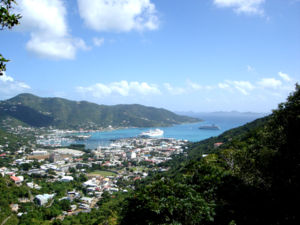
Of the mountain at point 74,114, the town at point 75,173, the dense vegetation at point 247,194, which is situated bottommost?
the town at point 75,173

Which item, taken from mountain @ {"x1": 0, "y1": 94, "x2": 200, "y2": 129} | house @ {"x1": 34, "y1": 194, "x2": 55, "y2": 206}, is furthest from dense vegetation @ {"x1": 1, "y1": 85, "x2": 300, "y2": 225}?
mountain @ {"x1": 0, "y1": 94, "x2": 200, "y2": 129}

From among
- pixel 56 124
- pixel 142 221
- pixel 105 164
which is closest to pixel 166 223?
pixel 142 221

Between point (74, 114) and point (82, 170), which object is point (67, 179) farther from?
point (74, 114)

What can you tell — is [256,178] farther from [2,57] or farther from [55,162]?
[55,162]

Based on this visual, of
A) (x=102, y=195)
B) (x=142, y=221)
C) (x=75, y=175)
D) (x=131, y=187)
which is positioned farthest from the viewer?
(x=75, y=175)

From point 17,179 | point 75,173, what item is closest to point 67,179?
point 75,173

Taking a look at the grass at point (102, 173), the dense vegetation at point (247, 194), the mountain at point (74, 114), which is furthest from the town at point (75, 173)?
the mountain at point (74, 114)

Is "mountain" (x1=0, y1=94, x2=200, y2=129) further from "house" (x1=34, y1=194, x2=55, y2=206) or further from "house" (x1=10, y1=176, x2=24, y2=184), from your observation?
"house" (x1=34, y1=194, x2=55, y2=206)

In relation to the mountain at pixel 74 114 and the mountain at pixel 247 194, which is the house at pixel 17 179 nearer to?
the mountain at pixel 247 194
